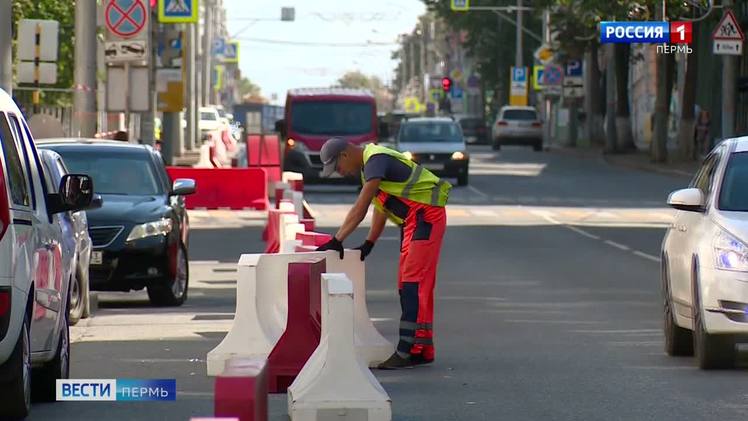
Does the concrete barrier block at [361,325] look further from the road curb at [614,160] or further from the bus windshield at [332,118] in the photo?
the road curb at [614,160]

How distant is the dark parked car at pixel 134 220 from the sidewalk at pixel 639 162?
107 feet

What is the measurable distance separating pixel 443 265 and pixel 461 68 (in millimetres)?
145948

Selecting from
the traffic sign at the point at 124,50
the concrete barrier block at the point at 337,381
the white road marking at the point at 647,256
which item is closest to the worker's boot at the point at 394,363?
the concrete barrier block at the point at 337,381

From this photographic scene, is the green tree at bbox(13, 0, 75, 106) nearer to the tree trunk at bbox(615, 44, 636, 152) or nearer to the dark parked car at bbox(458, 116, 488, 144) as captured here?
the tree trunk at bbox(615, 44, 636, 152)

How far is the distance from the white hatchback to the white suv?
402cm

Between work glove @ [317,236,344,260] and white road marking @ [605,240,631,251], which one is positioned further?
white road marking @ [605,240,631,251]

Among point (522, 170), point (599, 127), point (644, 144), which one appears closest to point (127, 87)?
point (522, 170)

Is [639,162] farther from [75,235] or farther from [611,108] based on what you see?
[75,235]

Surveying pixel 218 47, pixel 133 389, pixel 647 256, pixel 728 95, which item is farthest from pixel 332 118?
pixel 218 47

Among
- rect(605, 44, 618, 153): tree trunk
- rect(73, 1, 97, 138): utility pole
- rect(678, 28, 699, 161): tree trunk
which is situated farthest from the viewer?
rect(605, 44, 618, 153): tree trunk

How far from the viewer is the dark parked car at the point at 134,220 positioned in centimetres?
1794

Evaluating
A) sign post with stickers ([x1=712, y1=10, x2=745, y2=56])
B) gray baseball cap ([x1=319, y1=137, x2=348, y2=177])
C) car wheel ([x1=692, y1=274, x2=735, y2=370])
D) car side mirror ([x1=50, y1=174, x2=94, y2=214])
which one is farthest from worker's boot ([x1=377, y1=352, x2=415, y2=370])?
sign post with stickers ([x1=712, y1=10, x2=745, y2=56])

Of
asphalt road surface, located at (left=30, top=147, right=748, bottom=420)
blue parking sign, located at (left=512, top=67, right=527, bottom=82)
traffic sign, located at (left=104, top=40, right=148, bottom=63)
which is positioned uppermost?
traffic sign, located at (left=104, top=40, right=148, bottom=63)

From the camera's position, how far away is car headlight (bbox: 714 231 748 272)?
12328mm
